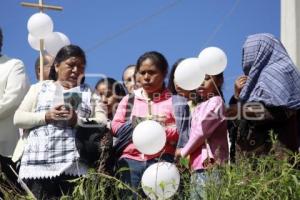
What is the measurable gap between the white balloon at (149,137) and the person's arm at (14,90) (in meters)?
1.03

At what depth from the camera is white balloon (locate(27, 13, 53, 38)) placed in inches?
238

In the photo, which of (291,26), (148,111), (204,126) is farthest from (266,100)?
(291,26)

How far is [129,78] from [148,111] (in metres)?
1.20

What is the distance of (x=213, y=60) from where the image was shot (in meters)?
4.57

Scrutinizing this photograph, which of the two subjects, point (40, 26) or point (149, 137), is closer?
point (149, 137)

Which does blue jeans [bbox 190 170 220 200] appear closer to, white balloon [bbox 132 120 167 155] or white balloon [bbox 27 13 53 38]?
white balloon [bbox 132 120 167 155]

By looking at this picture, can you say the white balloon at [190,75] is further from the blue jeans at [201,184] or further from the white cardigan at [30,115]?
the blue jeans at [201,184]

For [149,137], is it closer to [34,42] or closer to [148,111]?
[148,111]

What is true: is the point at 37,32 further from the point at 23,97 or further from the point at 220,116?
the point at 220,116

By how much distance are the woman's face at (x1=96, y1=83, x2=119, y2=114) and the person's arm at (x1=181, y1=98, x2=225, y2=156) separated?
117 cm

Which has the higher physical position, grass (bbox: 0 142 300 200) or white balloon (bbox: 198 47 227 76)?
white balloon (bbox: 198 47 227 76)

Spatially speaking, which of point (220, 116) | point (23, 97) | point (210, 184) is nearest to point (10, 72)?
point (23, 97)

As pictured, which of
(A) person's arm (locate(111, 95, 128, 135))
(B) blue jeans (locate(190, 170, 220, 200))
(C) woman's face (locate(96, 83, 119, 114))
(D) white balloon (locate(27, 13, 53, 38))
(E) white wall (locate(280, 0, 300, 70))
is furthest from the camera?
(E) white wall (locate(280, 0, 300, 70))

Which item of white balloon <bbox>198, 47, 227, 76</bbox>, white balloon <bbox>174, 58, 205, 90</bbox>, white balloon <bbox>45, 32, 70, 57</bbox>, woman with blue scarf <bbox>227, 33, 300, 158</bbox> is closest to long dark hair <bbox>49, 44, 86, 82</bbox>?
white balloon <bbox>174, 58, 205, 90</bbox>
